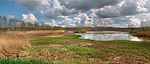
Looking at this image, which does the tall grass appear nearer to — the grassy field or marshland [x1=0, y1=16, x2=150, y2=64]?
marshland [x1=0, y1=16, x2=150, y2=64]

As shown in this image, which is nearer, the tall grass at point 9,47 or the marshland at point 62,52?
the marshland at point 62,52

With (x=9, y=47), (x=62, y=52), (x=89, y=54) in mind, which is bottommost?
(x=89, y=54)

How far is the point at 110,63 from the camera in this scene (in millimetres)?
7227

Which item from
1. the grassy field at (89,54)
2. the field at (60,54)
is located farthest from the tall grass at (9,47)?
the grassy field at (89,54)

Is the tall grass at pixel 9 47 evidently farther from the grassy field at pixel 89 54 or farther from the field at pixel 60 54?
the grassy field at pixel 89 54

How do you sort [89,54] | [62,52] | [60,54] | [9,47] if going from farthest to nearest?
[62,52] < [89,54] < [60,54] < [9,47]

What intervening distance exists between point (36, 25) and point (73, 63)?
118 metres

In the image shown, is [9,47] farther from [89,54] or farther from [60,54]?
[89,54]

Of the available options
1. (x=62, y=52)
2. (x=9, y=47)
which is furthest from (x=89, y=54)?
(x=9, y=47)

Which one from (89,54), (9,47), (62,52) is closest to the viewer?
(9,47)

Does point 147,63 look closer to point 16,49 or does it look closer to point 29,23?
point 16,49

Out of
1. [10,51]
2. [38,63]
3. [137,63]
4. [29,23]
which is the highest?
[29,23]

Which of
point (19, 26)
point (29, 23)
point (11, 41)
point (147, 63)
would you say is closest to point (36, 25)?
point (29, 23)

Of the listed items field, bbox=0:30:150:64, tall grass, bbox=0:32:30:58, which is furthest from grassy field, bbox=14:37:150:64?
tall grass, bbox=0:32:30:58
